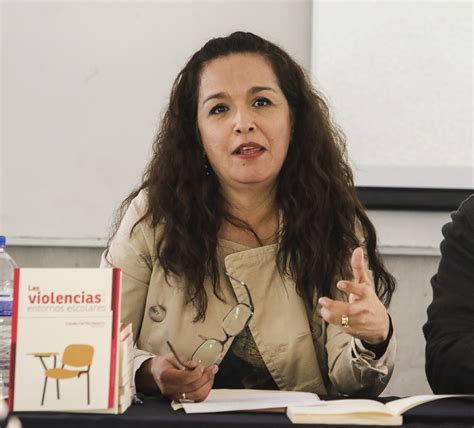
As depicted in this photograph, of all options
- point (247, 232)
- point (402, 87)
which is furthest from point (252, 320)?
point (402, 87)

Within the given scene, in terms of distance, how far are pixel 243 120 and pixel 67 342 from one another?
82 cm

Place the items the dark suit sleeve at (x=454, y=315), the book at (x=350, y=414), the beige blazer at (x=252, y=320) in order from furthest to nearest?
the beige blazer at (x=252, y=320)
the dark suit sleeve at (x=454, y=315)
the book at (x=350, y=414)

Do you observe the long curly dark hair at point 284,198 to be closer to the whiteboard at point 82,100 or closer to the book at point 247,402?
the book at point 247,402

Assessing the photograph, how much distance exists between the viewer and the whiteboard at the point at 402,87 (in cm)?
288

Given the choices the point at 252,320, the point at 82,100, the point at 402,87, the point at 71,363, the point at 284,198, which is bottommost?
the point at 252,320

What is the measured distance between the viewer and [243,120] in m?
2.02

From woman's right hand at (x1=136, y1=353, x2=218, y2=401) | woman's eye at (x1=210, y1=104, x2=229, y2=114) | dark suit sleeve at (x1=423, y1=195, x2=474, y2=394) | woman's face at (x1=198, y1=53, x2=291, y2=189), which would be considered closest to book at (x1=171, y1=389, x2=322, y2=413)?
woman's right hand at (x1=136, y1=353, x2=218, y2=401)

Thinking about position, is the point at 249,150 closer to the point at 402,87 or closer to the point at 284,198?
the point at 284,198

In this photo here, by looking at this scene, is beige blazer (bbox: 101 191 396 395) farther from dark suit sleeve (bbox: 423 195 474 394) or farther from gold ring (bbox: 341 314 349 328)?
gold ring (bbox: 341 314 349 328)

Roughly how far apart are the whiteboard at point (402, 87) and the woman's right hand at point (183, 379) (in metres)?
1.47

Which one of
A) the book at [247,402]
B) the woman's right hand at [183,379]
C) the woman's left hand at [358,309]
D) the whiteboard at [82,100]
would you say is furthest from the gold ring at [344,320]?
the whiteboard at [82,100]

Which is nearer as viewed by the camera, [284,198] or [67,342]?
[67,342]

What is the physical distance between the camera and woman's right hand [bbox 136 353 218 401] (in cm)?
152

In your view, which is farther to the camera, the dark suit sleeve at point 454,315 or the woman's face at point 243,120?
the woman's face at point 243,120
